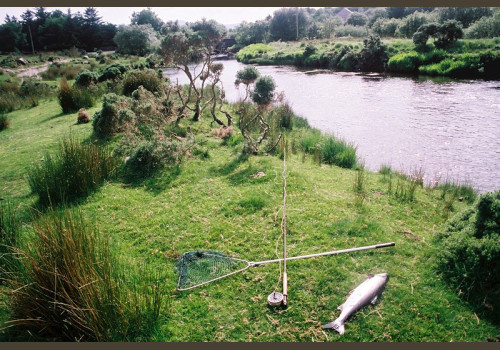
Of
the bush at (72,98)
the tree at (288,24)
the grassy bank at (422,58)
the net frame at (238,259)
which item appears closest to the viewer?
the net frame at (238,259)

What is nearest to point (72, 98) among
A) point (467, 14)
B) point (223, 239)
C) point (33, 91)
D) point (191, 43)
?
point (33, 91)

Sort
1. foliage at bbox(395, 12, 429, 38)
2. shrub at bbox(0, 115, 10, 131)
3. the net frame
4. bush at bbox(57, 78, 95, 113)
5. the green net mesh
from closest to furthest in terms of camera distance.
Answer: the green net mesh, the net frame, shrub at bbox(0, 115, 10, 131), bush at bbox(57, 78, 95, 113), foliage at bbox(395, 12, 429, 38)

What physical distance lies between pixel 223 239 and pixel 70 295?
266 centimetres

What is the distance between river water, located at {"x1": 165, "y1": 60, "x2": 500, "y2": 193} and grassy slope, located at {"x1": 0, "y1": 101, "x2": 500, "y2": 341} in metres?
3.46

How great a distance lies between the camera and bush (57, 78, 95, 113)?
49.9 ft

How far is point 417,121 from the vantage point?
15734 millimetres

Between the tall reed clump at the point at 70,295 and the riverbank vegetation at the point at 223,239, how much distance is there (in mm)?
19

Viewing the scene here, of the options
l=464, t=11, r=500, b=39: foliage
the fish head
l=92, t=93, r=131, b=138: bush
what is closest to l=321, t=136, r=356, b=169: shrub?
the fish head

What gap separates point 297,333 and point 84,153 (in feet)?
19.6

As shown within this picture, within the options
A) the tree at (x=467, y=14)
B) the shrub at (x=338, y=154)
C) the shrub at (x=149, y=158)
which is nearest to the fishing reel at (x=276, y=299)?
the shrub at (x=149, y=158)

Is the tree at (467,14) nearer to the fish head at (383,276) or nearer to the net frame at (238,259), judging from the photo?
the net frame at (238,259)

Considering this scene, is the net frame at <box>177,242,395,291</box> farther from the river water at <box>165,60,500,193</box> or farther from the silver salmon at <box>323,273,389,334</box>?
the river water at <box>165,60,500,193</box>

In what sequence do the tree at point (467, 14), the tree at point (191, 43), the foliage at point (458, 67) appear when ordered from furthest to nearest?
the tree at point (467, 14) < the foliage at point (458, 67) < the tree at point (191, 43)

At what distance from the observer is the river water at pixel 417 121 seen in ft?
35.8
